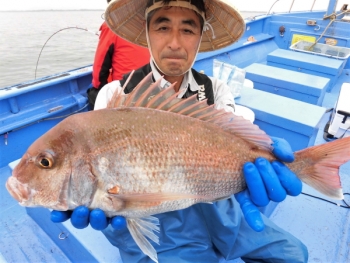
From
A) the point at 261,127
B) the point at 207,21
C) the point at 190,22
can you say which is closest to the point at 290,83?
the point at 261,127

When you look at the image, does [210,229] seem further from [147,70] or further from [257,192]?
[147,70]

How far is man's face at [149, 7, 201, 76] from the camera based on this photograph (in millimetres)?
1750

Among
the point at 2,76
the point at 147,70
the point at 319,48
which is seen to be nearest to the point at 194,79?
the point at 147,70

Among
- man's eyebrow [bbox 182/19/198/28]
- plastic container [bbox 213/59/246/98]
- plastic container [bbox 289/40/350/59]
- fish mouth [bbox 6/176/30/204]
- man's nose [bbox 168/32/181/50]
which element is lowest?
plastic container [bbox 289/40/350/59]

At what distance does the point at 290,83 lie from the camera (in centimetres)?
385

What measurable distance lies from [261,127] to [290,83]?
3.97 feet

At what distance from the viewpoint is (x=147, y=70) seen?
2.10 metres

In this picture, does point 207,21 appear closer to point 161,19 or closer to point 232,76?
point 161,19

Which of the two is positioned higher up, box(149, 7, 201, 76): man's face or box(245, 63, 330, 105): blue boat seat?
box(149, 7, 201, 76): man's face

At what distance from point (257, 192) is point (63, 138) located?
105 centimetres

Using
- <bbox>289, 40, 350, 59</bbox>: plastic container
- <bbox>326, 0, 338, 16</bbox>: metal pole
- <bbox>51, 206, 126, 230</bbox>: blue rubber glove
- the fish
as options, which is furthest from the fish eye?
<bbox>326, 0, 338, 16</bbox>: metal pole

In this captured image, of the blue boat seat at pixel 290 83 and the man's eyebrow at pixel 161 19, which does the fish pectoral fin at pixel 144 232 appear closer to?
the man's eyebrow at pixel 161 19

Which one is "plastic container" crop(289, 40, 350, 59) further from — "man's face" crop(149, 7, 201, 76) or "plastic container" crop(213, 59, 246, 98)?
"man's face" crop(149, 7, 201, 76)

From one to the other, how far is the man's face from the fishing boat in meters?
1.37
